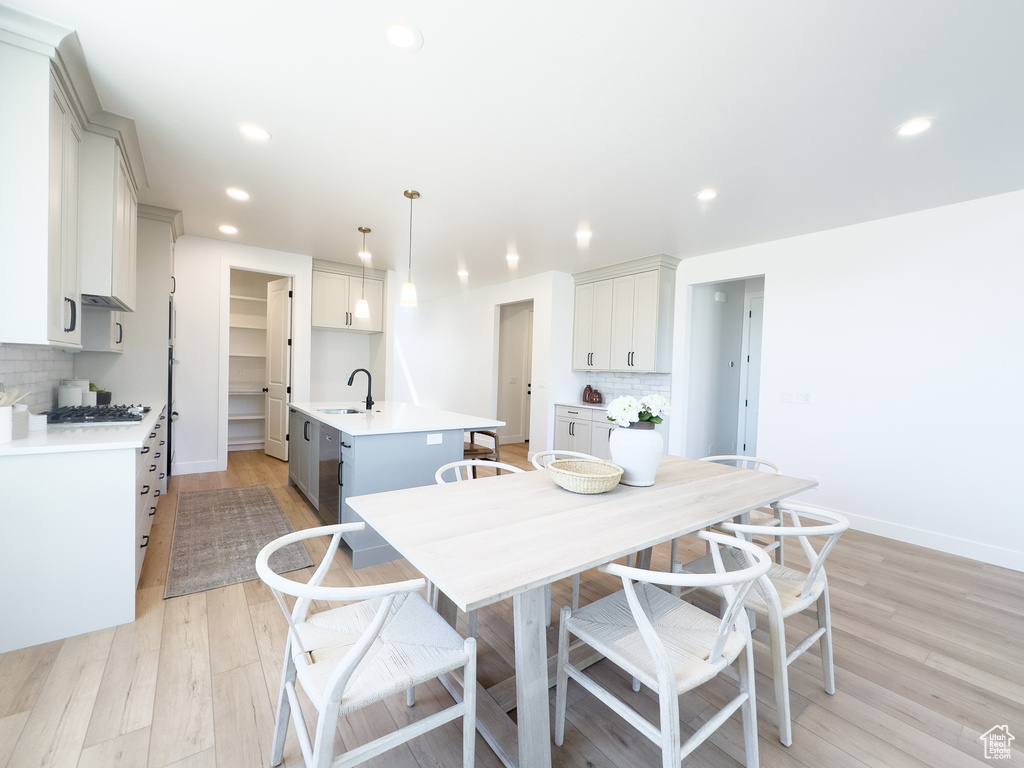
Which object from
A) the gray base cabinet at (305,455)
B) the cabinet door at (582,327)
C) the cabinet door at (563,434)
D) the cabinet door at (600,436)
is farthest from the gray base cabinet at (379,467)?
the cabinet door at (582,327)

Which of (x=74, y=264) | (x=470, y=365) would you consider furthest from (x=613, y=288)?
(x=74, y=264)

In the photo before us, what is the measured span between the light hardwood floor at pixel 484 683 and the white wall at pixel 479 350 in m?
3.44

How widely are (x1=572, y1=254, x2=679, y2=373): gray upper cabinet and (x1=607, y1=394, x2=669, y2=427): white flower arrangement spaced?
3.09 metres

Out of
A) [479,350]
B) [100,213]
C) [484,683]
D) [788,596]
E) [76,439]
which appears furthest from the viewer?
[479,350]

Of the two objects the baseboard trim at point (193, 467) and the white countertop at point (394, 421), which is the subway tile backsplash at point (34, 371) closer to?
the white countertop at point (394, 421)

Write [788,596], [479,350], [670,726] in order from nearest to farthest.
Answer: [670,726] < [788,596] < [479,350]

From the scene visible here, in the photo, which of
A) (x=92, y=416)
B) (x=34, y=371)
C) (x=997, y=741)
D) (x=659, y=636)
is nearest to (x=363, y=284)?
(x=34, y=371)

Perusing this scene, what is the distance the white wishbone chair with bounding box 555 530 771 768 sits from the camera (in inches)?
43.3

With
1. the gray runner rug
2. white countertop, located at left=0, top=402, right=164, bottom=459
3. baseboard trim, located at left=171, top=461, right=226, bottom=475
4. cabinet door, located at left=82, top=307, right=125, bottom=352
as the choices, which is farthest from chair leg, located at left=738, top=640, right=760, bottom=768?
baseboard trim, located at left=171, top=461, right=226, bottom=475

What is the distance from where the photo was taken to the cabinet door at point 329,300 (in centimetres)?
552

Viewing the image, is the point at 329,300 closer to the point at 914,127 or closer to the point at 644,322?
the point at 644,322

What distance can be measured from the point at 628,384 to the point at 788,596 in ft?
12.8

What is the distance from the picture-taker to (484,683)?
1.71m

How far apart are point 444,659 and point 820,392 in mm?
3948
